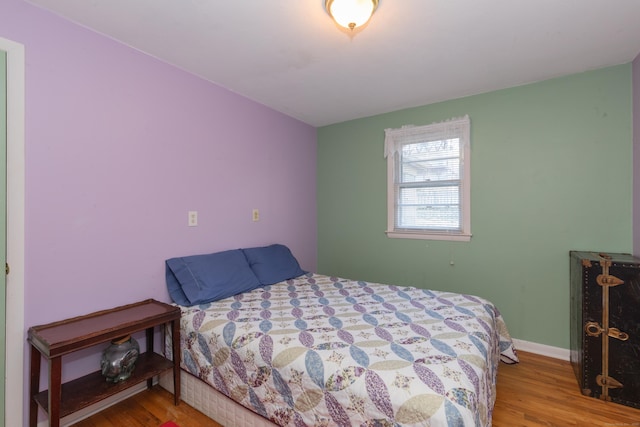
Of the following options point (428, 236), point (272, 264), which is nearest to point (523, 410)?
point (428, 236)

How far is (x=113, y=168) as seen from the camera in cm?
193

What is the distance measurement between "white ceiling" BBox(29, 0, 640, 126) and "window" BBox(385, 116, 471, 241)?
0.45 metres

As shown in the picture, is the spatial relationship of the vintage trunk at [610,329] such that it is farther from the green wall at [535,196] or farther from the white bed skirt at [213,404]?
the white bed skirt at [213,404]

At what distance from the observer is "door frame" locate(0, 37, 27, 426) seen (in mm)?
1520

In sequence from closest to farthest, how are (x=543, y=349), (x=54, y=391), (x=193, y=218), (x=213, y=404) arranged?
(x=54, y=391) < (x=213, y=404) < (x=193, y=218) < (x=543, y=349)

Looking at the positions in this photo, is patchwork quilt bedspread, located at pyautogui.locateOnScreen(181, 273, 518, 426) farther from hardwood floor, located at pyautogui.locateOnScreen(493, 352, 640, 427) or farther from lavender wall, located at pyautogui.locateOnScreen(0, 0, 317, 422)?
lavender wall, located at pyautogui.locateOnScreen(0, 0, 317, 422)

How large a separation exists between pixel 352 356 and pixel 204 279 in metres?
1.34

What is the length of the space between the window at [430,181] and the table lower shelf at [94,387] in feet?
7.98

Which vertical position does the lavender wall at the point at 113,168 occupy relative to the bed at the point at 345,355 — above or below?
above

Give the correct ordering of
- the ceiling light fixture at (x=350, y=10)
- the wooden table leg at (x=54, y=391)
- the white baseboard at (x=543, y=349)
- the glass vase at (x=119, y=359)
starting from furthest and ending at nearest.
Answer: the white baseboard at (x=543, y=349), the glass vase at (x=119, y=359), the ceiling light fixture at (x=350, y=10), the wooden table leg at (x=54, y=391)

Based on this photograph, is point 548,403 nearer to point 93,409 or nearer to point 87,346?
point 87,346

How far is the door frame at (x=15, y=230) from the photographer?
152 cm

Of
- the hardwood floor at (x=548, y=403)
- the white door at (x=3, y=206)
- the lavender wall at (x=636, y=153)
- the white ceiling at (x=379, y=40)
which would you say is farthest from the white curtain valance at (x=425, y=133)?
the white door at (x=3, y=206)

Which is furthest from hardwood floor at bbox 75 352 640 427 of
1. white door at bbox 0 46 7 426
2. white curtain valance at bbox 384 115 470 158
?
white curtain valance at bbox 384 115 470 158
